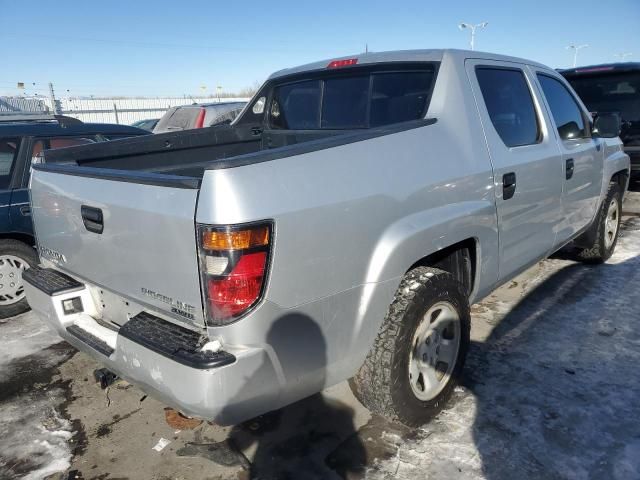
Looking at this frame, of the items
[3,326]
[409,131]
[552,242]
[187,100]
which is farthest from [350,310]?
[187,100]

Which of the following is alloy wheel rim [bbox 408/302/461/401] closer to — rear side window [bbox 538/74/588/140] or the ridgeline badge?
the ridgeline badge

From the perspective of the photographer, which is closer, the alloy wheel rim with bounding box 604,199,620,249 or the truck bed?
the truck bed

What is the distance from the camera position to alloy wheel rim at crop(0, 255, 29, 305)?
420cm

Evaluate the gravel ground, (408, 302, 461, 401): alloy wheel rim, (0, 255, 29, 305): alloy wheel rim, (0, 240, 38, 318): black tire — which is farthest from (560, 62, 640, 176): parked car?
(0, 255, 29, 305): alloy wheel rim

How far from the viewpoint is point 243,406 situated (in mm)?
1896

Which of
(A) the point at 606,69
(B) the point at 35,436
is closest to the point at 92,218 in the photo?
(B) the point at 35,436

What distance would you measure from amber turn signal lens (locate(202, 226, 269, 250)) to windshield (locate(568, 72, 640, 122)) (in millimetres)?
7214

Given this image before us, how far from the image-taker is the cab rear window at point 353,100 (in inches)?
114

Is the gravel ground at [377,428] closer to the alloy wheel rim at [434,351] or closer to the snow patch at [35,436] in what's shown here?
the snow patch at [35,436]

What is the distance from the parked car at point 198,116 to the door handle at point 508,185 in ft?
23.0

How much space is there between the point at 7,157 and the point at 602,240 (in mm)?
5556

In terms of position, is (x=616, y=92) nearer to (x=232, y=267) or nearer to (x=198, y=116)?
(x=198, y=116)

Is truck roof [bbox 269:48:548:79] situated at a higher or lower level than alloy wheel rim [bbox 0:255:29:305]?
higher

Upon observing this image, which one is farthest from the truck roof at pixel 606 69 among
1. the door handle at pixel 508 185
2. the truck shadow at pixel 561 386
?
the door handle at pixel 508 185
